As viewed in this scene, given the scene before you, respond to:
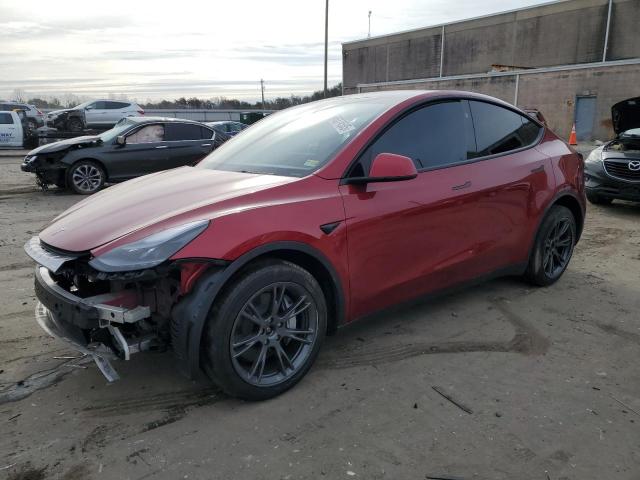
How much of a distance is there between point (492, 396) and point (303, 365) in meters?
1.09

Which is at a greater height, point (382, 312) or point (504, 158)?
point (504, 158)

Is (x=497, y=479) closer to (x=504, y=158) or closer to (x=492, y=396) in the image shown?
Answer: (x=492, y=396)

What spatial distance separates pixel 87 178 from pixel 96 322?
8657 millimetres

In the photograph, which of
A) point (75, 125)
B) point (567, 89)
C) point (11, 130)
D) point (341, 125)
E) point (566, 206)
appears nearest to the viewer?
point (341, 125)

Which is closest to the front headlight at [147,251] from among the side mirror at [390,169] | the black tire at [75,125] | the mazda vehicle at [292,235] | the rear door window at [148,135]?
the mazda vehicle at [292,235]

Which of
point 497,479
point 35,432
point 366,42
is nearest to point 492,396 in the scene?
point 497,479

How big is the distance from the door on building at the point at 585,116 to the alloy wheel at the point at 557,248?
2699 centimetres

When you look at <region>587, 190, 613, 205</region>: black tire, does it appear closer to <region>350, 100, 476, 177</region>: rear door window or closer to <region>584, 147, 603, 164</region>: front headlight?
<region>584, 147, 603, 164</region>: front headlight

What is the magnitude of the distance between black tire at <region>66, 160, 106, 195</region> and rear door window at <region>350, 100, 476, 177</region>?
27.7 feet

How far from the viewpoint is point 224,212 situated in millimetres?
2705

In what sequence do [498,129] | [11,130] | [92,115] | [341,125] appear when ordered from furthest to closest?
[92,115]
[11,130]
[498,129]
[341,125]

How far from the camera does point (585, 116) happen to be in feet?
94.1

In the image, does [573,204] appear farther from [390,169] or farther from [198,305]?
[198,305]

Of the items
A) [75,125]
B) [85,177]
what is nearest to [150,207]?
[85,177]
